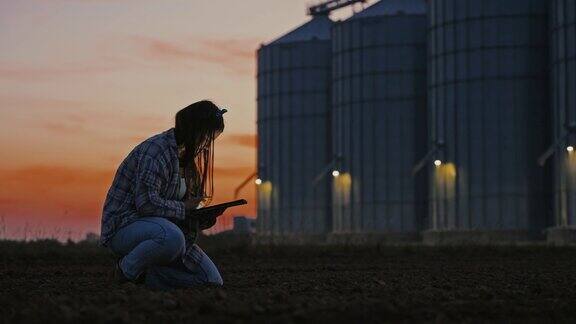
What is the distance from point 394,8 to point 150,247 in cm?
4533

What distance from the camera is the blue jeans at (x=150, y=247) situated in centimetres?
973

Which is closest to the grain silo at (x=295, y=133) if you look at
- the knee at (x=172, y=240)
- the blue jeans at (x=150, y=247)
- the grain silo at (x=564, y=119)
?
the grain silo at (x=564, y=119)

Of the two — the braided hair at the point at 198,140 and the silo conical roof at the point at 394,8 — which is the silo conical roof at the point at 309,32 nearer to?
the silo conical roof at the point at 394,8

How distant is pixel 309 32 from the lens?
202 feet

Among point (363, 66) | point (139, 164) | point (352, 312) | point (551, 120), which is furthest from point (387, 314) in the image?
point (363, 66)

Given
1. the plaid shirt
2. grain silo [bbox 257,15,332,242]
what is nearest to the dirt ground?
the plaid shirt

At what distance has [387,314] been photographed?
761 cm

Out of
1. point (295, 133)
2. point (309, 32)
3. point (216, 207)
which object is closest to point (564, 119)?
point (295, 133)

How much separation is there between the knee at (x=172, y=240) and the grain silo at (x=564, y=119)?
3174 centimetres

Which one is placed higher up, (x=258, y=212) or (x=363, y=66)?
(x=363, y=66)

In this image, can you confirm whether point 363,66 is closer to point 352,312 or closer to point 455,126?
point 455,126

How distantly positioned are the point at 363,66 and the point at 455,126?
8649 millimetres

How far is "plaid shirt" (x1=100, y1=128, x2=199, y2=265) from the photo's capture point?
9.75m

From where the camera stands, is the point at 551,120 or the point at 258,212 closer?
the point at 551,120
